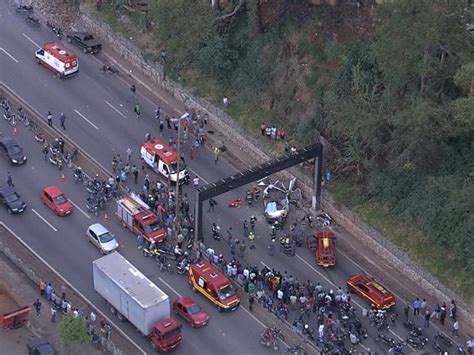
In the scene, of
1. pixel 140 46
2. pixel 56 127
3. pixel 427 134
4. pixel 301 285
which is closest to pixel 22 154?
pixel 56 127

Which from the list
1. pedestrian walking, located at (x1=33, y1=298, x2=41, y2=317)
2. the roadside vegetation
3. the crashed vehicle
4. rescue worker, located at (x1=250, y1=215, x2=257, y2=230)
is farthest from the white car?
the roadside vegetation

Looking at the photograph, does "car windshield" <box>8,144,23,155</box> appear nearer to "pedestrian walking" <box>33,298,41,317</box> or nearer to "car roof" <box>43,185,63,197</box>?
"car roof" <box>43,185,63,197</box>

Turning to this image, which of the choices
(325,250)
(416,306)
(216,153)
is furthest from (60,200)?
(416,306)

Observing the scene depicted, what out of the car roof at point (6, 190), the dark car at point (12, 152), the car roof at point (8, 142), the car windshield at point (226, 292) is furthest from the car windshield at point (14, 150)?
the car windshield at point (226, 292)

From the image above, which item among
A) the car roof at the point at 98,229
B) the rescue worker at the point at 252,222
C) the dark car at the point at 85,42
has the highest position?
the dark car at the point at 85,42

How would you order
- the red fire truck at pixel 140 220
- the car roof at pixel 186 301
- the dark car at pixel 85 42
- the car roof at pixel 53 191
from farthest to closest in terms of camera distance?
the dark car at pixel 85 42, the car roof at pixel 53 191, the red fire truck at pixel 140 220, the car roof at pixel 186 301

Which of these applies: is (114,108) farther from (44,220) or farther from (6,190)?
(44,220)

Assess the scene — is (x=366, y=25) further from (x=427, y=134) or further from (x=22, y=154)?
(x=22, y=154)

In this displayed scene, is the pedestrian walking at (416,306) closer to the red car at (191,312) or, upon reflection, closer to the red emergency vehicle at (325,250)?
the red emergency vehicle at (325,250)
